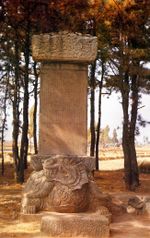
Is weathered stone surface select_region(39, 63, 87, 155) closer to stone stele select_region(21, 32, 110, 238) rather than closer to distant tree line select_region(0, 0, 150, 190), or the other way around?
stone stele select_region(21, 32, 110, 238)

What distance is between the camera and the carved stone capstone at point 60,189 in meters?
8.09

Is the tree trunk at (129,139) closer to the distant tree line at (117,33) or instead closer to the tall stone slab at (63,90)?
the distant tree line at (117,33)

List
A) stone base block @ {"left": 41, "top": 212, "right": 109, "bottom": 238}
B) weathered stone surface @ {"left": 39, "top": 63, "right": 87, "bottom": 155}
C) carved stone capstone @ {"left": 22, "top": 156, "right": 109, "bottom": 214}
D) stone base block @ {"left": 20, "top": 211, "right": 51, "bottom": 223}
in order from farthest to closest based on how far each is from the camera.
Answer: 1. weathered stone surface @ {"left": 39, "top": 63, "right": 87, "bottom": 155}
2. carved stone capstone @ {"left": 22, "top": 156, "right": 109, "bottom": 214}
3. stone base block @ {"left": 20, "top": 211, "right": 51, "bottom": 223}
4. stone base block @ {"left": 41, "top": 212, "right": 109, "bottom": 238}

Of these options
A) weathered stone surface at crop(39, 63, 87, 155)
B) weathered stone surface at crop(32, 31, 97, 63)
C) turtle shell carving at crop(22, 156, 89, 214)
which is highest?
weathered stone surface at crop(32, 31, 97, 63)

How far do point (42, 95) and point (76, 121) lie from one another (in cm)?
88

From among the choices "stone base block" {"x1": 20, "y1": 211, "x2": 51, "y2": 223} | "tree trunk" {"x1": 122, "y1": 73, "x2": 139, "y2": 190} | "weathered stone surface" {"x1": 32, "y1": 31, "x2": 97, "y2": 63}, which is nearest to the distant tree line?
"tree trunk" {"x1": 122, "y1": 73, "x2": 139, "y2": 190}

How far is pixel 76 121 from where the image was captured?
897 cm

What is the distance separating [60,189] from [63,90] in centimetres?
208

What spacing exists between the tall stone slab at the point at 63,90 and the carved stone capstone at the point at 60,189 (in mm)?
554

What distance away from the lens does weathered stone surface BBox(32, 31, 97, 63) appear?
29.0ft

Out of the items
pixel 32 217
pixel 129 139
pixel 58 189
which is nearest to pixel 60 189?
pixel 58 189

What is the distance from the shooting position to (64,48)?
888 cm

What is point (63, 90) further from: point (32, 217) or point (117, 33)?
point (117, 33)

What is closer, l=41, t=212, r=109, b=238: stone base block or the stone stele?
l=41, t=212, r=109, b=238: stone base block
